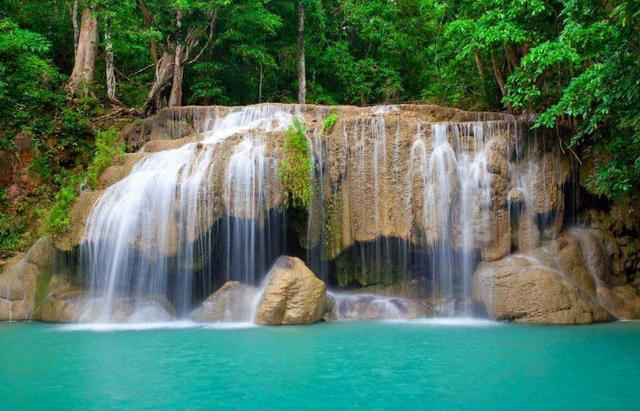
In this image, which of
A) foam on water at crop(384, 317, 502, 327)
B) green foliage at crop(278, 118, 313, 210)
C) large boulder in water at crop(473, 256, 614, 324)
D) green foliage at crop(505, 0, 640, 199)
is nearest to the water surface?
foam on water at crop(384, 317, 502, 327)

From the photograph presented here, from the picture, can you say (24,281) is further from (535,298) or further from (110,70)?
(535,298)

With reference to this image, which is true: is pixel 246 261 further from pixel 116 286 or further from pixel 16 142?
pixel 16 142

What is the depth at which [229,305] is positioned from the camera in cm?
1124

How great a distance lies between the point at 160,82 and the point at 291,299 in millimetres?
11942

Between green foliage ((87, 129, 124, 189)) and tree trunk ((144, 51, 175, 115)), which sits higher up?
tree trunk ((144, 51, 175, 115))

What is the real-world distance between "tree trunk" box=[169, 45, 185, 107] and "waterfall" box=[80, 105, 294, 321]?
740 cm

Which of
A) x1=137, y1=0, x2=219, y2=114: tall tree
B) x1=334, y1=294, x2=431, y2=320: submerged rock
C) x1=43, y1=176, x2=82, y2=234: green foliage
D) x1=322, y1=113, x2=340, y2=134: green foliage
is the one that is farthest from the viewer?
x1=137, y1=0, x2=219, y2=114: tall tree

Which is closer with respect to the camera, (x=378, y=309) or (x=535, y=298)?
(x=535, y=298)

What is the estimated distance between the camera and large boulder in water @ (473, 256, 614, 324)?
10.8m

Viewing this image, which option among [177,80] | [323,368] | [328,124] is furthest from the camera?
[177,80]

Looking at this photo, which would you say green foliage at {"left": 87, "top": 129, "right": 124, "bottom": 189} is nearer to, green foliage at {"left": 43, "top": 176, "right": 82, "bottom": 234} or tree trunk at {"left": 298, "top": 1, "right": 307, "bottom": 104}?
green foliage at {"left": 43, "top": 176, "right": 82, "bottom": 234}

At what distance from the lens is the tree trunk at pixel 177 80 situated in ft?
62.7

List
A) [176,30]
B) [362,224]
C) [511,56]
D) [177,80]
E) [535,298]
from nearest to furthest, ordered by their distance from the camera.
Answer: [535,298] → [362,224] → [511,56] → [176,30] → [177,80]

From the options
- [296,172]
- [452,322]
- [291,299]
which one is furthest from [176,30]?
[452,322]
